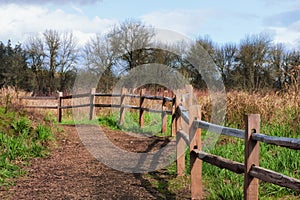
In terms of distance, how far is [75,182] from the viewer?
226 inches

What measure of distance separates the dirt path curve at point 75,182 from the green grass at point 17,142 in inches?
7.6

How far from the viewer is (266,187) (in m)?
4.84

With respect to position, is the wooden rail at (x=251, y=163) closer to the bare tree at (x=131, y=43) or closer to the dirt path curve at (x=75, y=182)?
the dirt path curve at (x=75, y=182)

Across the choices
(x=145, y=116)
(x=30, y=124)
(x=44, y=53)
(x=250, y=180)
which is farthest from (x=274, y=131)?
(x=44, y=53)

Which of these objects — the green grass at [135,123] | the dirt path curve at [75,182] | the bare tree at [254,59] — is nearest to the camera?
the dirt path curve at [75,182]

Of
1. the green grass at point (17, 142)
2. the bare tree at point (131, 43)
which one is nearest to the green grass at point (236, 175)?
the green grass at point (17, 142)

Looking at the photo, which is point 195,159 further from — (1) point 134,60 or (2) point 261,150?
(1) point 134,60

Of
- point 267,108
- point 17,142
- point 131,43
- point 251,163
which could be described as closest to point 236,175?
point 251,163

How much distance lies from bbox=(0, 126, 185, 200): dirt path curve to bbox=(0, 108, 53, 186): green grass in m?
0.19

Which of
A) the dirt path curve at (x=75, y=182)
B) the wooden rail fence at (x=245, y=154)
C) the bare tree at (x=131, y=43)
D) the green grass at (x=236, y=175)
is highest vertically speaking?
the bare tree at (x=131, y=43)

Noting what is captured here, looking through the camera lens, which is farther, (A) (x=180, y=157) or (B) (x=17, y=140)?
(B) (x=17, y=140)

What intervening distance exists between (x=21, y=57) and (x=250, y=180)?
3408cm

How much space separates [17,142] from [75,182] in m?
2.03

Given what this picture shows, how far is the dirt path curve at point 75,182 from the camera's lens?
16.6 ft
